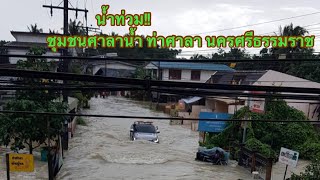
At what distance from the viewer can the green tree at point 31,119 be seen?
16.6m

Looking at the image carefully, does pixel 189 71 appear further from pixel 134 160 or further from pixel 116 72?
pixel 134 160

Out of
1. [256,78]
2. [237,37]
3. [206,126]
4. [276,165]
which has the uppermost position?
[237,37]

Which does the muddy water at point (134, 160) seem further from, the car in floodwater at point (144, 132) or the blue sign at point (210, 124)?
the blue sign at point (210, 124)

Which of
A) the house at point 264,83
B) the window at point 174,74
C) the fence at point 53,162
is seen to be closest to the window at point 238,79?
the house at point 264,83

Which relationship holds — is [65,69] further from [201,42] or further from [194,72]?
[194,72]

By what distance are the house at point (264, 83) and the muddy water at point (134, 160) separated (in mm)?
3871

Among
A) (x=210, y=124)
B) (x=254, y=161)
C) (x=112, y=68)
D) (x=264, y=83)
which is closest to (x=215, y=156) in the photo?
(x=210, y=124)

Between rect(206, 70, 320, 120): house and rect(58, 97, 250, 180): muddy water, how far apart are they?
12.7 ft

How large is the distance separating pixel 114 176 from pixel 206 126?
22.6ft

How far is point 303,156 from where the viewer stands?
21.0 m

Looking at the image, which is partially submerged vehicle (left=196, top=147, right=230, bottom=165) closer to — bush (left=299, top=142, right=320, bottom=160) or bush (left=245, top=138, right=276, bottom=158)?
bush (left=245, top=138, right=276, bottom=158)

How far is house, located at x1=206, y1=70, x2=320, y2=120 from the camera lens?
86.6 feet

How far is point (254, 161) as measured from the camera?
17656 mm

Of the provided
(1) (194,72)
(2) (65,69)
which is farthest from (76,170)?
(1) (194,72)
